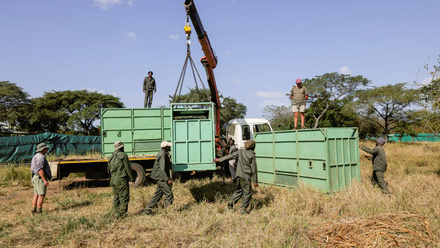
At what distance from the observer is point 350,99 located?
34688 millimetres

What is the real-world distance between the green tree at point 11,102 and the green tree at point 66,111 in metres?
1.10

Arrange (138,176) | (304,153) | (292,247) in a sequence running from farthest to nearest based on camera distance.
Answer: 1. (138,176)
2. (304,153)
3. (292,247)

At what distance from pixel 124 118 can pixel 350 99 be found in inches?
1242

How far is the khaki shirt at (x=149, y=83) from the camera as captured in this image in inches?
452

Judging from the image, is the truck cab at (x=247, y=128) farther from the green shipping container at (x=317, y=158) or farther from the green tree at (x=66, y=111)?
the green tree at (x=66, y=111)

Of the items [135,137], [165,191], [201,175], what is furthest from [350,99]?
[165,191]

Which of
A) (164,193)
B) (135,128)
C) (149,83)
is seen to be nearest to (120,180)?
(164,193)

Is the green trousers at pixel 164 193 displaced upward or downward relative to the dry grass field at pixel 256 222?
upward

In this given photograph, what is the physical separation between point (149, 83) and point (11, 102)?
28064mm

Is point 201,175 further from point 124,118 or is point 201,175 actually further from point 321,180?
point 321,180

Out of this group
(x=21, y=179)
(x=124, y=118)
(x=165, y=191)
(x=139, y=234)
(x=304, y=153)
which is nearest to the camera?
(x=139, y=234)

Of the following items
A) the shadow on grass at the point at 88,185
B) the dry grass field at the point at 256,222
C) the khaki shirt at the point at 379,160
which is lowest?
the shadow on grass at the point at 88,185

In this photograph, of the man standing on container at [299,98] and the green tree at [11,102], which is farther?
the green tree at [11,102]

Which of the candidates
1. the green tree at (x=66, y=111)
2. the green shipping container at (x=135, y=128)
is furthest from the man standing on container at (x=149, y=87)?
the green tree at (x=66, y=111)
